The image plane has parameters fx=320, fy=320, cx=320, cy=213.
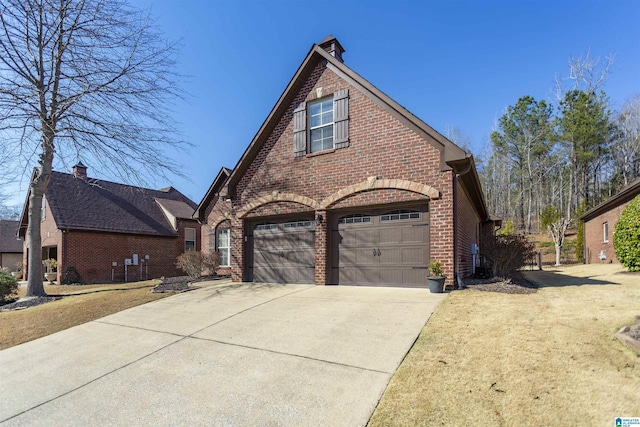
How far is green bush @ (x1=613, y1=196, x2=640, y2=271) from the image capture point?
1214 centimetres

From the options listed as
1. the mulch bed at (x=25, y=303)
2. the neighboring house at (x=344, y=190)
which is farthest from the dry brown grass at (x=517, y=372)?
the mulch bed at (x=25, y=303)

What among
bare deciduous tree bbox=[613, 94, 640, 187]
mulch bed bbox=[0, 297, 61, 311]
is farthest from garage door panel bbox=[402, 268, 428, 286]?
bare deciduous tree bbox=[613, 94, 640, 187]

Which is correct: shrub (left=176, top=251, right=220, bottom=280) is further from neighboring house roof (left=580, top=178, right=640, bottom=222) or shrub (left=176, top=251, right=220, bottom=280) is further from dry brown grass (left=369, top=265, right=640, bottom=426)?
neighboring house roof (left=580, top=178, right=640, bottom=222)

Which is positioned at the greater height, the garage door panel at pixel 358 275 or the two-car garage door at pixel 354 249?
the two-car garage door at pixel 354 249

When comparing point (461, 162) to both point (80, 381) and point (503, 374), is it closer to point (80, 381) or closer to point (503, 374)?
point (503, 374)

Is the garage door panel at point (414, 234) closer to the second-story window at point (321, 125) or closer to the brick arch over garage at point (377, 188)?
the brick arch over garage at point (377, 188)

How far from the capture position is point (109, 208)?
853 inches

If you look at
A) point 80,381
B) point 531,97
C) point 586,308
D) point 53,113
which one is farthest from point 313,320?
point 531,97

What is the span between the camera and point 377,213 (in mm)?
8875

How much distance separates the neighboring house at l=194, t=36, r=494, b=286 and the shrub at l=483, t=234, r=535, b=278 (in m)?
0.77

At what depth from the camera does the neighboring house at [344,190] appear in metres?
8.09

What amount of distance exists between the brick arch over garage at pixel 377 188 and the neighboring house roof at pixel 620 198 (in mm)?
12795

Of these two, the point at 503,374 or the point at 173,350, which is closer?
the point at 503,374

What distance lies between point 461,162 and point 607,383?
5.36 metres
